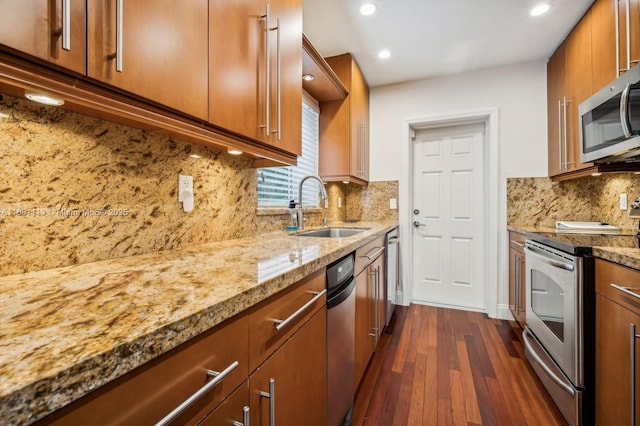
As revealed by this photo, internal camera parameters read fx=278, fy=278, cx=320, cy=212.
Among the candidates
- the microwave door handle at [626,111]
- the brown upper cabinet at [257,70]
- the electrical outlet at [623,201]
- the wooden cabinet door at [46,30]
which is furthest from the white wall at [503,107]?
the wooden cabinet door at [46,30]

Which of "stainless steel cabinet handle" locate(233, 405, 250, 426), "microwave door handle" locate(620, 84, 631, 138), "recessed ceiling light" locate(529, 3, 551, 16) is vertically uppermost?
"recessed ceiling light" locate(529, 3, 551, 16)

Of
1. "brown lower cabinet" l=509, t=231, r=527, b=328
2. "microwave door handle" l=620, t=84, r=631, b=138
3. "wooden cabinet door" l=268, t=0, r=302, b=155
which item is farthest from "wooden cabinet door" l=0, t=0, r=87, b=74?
"brown lower cabinet" l=509, t=231, r=527, b=328

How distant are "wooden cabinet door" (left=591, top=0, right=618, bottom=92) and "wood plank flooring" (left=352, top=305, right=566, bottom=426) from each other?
2006 mm

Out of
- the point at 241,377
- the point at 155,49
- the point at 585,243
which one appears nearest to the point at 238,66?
the point at 155,49

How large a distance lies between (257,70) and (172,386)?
1.18m

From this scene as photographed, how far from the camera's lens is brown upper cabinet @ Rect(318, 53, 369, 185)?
2.70m

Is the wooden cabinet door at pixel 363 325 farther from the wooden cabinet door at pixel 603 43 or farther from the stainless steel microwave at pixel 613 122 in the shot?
the wooden cabinet door at pixel 603 43

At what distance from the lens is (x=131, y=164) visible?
1.03 metres

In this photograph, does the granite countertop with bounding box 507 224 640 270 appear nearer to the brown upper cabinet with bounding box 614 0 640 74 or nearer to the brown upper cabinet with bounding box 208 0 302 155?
the brown upper cabinet with bounding box 614 0 640 74

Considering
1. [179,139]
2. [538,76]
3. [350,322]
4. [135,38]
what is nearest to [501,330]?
[350,322]

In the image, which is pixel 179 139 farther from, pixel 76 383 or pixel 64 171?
pixel 76 383

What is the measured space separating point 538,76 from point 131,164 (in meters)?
3.52

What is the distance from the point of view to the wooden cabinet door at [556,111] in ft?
7.78

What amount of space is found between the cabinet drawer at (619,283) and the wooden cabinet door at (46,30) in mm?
1864
